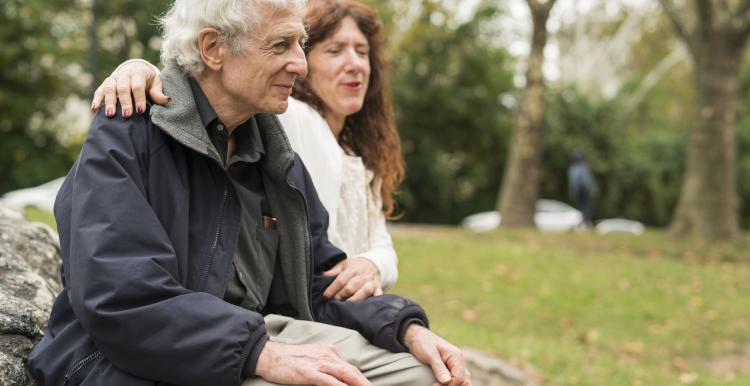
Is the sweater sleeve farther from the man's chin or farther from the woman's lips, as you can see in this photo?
the man's chin

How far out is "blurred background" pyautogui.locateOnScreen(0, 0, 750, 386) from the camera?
27.1 ft

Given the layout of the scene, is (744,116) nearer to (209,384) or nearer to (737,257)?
(737,257)

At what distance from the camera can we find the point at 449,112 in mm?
25656

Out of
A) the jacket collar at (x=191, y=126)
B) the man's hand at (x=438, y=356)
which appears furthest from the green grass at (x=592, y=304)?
the jacket collar at (x=191, y=126)

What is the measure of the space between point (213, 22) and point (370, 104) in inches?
66.7

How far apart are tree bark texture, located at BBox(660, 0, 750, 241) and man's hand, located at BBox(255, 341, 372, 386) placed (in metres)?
11.8

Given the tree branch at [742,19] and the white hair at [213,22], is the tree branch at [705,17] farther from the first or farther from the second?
the white hair at [213,22]

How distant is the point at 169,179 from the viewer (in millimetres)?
2291

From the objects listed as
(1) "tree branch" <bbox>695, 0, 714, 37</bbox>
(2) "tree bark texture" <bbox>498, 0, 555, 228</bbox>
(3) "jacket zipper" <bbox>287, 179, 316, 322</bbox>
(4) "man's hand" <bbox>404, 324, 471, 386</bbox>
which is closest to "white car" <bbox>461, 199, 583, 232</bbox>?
(2) "tree bark texture" <bbox>498, 0, 555, 228</bbox>

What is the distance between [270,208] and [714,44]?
38.8 feet

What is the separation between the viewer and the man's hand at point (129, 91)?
236 cm

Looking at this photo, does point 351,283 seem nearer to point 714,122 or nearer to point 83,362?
point 83,362

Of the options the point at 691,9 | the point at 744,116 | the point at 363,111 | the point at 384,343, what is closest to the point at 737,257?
the point at 691,9

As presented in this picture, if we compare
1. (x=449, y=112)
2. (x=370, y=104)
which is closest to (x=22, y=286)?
(x=370, y=104)
